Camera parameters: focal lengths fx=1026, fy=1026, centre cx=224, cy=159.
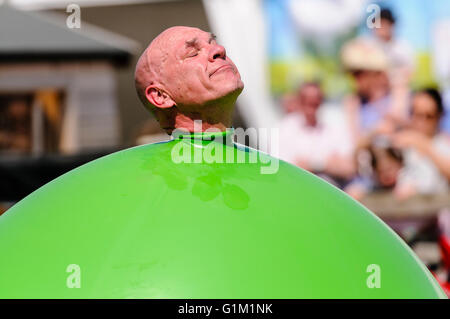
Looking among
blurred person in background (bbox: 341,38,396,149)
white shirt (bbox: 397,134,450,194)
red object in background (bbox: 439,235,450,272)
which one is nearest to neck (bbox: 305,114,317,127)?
blurred person in background (bbox: 341,38,396,149)

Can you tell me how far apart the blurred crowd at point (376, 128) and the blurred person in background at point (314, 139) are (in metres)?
0.01

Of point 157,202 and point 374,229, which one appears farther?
point 374,229

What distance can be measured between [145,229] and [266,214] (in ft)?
1.23

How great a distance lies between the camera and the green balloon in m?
2.93

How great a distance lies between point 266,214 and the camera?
10.3 ft

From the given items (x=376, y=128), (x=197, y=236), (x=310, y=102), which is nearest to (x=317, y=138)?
(x=310, y=102)

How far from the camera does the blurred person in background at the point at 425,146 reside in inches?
553

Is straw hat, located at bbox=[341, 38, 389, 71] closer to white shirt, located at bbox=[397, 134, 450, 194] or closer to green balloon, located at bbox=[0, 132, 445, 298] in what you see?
white shirt, located at bbox=[397, 134, 450, 194]

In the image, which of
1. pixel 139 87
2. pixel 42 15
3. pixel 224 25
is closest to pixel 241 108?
pixel 224 25

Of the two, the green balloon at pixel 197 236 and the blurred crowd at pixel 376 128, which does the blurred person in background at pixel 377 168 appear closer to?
the blurred crowd at pixel 376 128

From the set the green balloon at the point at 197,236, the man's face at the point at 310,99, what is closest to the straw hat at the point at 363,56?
the man's face at the point at 310,99

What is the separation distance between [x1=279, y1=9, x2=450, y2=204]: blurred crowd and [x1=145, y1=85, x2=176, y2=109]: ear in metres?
10.5

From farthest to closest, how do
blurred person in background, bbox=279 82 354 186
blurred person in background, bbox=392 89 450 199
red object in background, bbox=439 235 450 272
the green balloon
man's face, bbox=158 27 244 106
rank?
blurred person in background, bbox=279 82 354 186 < blurred person in background, bbox=392 89 450 199 < red object in background, bbox=439 235 450 272 < man's face, bbox=158 27 244 106 < the green balloon
